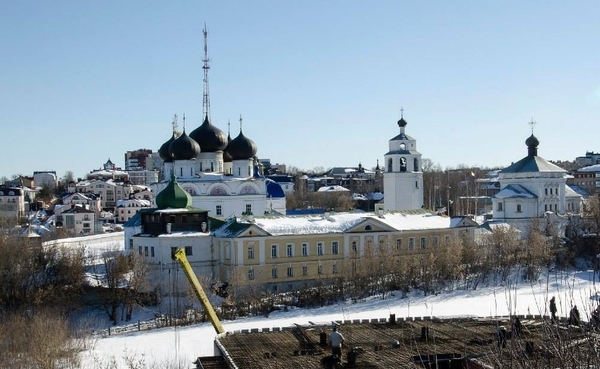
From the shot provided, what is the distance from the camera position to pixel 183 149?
36.3 metres

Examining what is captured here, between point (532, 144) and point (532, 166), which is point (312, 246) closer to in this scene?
point (532, 166)

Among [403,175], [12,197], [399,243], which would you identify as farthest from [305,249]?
[12,197]

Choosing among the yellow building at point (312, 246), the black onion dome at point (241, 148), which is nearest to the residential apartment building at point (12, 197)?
the black onion dome at point (241, 148)

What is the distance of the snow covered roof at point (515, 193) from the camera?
134 feet

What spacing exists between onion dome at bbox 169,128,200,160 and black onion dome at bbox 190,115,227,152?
3.80ft

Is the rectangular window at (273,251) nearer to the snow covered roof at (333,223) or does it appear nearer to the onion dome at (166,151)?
the snow covered roof at (333,223)

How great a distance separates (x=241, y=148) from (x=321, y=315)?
14978mm

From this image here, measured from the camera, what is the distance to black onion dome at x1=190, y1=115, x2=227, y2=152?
37.8m

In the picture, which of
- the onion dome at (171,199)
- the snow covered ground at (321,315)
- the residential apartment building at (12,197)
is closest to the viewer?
the snow covered ground at (321,315)

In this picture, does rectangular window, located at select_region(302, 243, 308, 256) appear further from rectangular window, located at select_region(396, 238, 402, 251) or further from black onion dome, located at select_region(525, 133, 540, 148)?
black onion dome, located at select_region(525, 133, 540, 148)

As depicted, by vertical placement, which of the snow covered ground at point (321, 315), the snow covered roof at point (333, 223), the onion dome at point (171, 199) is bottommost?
the snow covered ground at point (321, 315)

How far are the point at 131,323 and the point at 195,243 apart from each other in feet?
17.4

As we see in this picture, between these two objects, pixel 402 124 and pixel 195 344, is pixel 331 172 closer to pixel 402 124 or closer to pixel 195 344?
pixel 402 124

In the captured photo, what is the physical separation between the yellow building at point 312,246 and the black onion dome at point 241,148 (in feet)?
23.3
